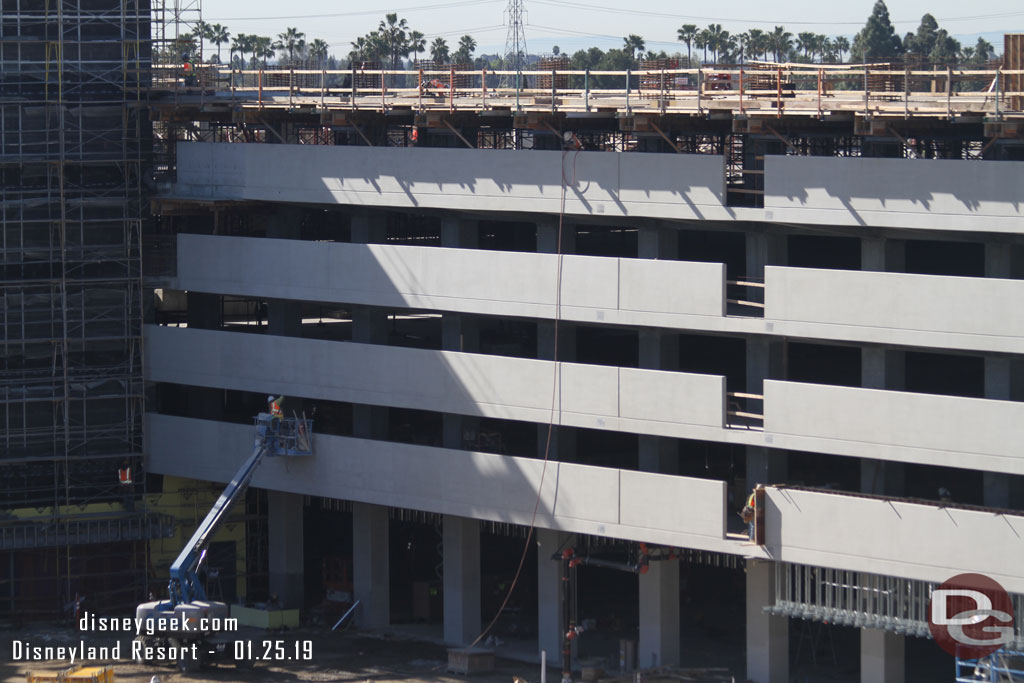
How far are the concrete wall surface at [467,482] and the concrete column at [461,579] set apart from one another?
1564 mm

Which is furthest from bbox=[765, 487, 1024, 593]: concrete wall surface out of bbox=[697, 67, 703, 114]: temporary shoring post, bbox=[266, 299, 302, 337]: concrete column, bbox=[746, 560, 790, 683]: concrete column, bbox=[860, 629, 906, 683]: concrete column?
bbox=[266, 299, 302, 337]: concrete column

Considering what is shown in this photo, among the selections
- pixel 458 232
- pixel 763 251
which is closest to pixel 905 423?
pixel 763 251

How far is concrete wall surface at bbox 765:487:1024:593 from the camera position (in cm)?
3838

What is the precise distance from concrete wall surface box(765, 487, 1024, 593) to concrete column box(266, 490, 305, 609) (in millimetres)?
17890

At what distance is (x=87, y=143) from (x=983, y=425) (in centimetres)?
2877

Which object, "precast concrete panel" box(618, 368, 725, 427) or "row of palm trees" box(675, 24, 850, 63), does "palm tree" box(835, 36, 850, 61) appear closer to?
"row of palm trees" box(675, 24, 850, 63)

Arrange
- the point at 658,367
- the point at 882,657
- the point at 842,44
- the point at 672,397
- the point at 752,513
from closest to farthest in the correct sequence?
the point at 882,657, the point at 752,513, the point at 672,397, the point at 658,367, the point at 842,44

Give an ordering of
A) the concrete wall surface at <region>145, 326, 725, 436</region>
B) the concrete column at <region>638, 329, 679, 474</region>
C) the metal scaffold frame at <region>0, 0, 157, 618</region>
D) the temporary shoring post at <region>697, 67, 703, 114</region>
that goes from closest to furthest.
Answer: the temporary shoring post at <region>697, 67, 703, 114</region>, the concrete wall surface at <region>145, 326, 725, 436</region>, the concrete column at <region>638, 329, 679, 474</region>, the metal scaffold frame at <region>0, 0, 157, 618</region>

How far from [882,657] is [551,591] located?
10.1 metres

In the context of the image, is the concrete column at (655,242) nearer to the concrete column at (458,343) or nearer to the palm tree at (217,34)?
the concrete column at (458,343)

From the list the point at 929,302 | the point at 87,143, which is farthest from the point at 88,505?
the point at 929,302

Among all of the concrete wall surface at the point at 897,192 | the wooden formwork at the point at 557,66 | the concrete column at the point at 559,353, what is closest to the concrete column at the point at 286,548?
the concrete column at the point at 559,353

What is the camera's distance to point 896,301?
130 ft

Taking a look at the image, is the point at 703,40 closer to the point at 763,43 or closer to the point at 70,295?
the point at 763,43
